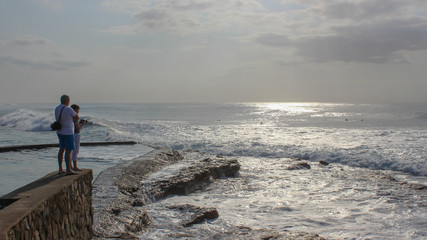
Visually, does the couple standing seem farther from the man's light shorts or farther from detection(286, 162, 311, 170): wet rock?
detection(286, 162, 311, 170): wet rock

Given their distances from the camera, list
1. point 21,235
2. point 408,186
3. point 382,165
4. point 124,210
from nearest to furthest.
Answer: point 21,235 → point 124,210 → point 408,186 → point 382,165

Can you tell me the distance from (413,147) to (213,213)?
14.2 m

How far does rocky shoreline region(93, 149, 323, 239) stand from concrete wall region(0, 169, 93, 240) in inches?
27.3

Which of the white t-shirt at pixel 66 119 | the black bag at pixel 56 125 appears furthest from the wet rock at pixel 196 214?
the black bag at pixel 56 125

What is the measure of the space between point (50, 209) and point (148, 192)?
433 centimetres

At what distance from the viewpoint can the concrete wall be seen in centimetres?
314

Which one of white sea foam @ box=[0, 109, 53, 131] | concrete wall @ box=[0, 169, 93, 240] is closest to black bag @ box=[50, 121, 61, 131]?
concrete wall @ box=[0, 169, 93, 240]

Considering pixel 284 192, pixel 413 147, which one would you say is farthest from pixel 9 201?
pixel 413 147

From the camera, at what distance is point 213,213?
665 centimetres

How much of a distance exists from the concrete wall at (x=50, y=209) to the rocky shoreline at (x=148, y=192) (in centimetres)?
69

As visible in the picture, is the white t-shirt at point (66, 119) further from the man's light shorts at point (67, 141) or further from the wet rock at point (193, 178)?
the wet rock at point (193, 178)

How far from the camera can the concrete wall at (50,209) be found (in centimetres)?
314

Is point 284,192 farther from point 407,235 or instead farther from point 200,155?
point 200,155

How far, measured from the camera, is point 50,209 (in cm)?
382
